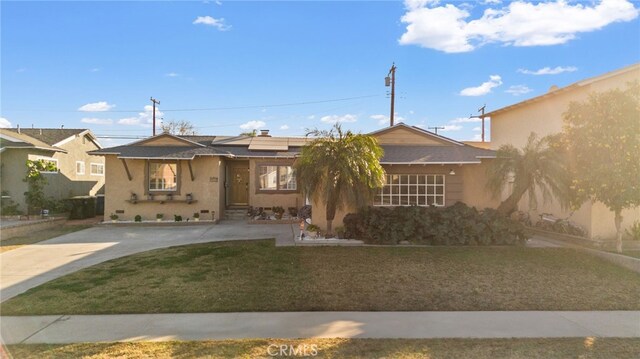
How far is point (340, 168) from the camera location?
11117 mm

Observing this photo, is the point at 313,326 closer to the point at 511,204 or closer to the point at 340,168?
the point at 340,168

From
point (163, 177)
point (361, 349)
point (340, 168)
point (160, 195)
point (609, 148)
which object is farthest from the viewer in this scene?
point (163, 177)

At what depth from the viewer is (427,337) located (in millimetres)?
5285

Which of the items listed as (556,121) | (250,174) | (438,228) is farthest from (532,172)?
(250,174)

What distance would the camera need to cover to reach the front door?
19438 mm

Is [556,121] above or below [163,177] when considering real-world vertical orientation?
above

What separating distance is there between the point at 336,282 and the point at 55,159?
66.6ft

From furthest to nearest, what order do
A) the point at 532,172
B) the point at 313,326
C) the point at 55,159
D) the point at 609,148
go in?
the point at 55,159 < the point at 532,172 < the point at 609,148 < the point at 313,326

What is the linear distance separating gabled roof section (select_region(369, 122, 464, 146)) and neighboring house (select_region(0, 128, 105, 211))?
17.2 metres

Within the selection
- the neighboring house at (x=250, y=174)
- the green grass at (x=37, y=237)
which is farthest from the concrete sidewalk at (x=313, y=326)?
the green grass at (x=37, y=237)

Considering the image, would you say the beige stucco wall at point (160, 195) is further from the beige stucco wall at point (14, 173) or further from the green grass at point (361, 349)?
the green grass at point (361, 349)

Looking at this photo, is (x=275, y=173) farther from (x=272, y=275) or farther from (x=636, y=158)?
(x=636, y=158)

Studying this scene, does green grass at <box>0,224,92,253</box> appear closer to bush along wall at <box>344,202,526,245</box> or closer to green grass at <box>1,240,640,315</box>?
green grass at <box>1,240,640,315</box>

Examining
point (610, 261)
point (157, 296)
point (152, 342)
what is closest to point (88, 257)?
point (157, 296)
